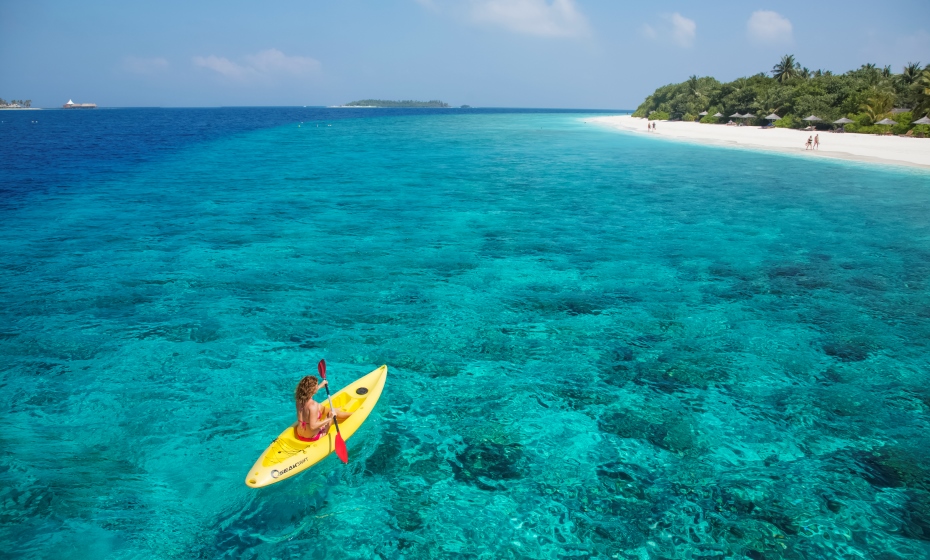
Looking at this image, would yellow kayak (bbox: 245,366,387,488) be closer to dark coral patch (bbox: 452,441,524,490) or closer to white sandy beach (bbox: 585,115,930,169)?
dark coral patch (bbox: 452,441,524,490)

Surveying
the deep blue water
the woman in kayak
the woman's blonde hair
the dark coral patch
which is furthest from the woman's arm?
the dark coral patch

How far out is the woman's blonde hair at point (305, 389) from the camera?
23.9ft

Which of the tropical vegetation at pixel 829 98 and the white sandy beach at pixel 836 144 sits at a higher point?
the tropical vegetation at pixel 829 98

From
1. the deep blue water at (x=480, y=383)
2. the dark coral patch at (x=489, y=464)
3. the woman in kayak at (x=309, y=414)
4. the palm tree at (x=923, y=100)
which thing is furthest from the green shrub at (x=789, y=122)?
the woman in kayak at (x=309, y=414)

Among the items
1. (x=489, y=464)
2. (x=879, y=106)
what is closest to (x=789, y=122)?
(x=879, y=106)

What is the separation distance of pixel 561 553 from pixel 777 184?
35.3m

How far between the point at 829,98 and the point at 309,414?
257 feet

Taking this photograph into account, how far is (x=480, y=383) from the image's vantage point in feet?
35.7

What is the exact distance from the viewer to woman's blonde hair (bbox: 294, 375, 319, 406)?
7273 mm

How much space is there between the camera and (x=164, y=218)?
25625mm

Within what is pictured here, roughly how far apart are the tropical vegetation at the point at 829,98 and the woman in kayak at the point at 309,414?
66825 mm

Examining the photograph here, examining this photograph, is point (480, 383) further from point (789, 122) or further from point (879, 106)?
point (789, 122)

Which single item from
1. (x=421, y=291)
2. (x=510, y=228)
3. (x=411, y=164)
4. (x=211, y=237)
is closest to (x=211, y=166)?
(x=411, y=164)

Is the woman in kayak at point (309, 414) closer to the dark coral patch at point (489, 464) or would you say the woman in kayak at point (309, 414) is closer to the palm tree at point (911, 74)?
the dark coral patch at point (489, 464)
